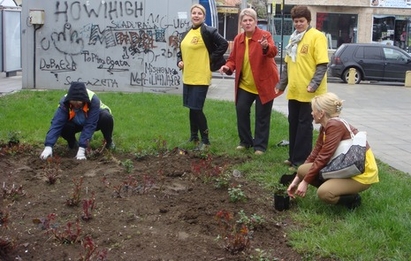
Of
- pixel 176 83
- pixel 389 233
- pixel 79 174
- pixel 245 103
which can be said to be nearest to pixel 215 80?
pixel 176 83

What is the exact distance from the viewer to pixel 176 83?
1592cm

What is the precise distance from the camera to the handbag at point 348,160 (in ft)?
17.7

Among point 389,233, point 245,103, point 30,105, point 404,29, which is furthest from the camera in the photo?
point 404,29

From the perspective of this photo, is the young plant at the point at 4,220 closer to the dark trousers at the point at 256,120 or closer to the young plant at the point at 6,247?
the young plant at the point at 6,247

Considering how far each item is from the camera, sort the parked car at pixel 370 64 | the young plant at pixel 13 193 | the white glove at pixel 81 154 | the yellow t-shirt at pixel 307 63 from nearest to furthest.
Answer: the young plant at pixel 13 193, the yellow t-shirt at pixel 307 63, the white glove at pixel 81 154, the parked car at pixel 370 64

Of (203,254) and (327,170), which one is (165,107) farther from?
(203,254)

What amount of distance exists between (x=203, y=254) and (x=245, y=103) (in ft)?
12.8

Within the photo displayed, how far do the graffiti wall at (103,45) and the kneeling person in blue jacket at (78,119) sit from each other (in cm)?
826

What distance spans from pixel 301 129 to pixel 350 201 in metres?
1.73

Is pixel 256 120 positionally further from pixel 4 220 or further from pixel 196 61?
pixel 4 220

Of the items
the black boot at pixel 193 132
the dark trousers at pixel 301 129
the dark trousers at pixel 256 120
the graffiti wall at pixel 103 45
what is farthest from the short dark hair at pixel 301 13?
the graffiti wall at pixel 103 45

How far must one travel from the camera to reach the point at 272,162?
25.1ft

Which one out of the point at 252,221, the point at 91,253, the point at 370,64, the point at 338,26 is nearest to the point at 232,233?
the point at 252,221

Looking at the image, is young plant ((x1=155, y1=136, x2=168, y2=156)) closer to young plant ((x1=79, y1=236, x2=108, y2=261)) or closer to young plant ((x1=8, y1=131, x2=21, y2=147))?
young plant ((x1=8, y1=131, x2=21, y2=147))
